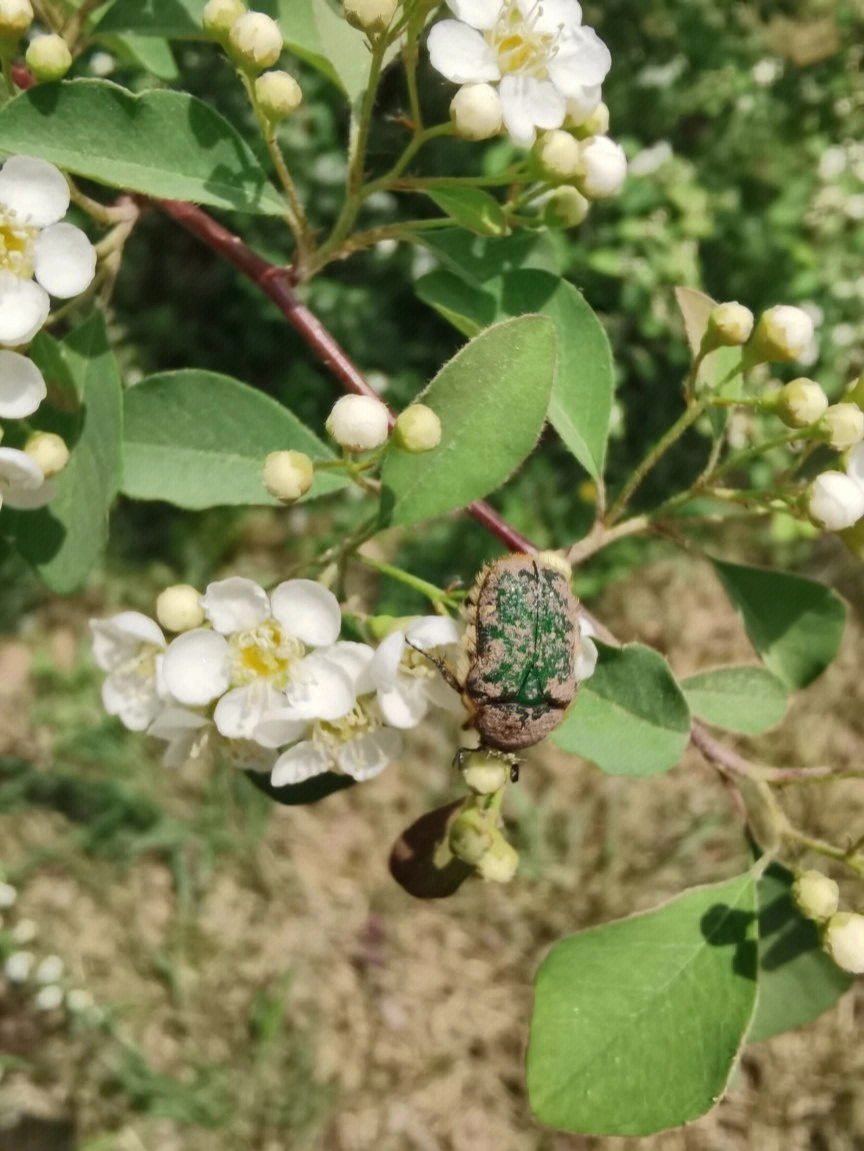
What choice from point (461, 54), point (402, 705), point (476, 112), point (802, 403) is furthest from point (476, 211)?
point (402, 705)

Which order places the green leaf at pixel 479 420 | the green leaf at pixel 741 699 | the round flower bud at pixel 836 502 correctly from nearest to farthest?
the green leaf at pixel 479 420, the round flower bud at pixel 836 502, the green leaf at pixel 741 699

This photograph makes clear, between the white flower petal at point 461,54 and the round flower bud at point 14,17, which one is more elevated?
the white flower petal at point 461,54

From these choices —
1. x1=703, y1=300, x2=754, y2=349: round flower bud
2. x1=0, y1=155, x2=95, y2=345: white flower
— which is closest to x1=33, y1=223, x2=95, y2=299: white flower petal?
x1=0, y1=155, x2=95, y2=345: white flower

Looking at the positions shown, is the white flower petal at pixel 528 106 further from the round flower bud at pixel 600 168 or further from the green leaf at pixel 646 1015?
the green leaf at pixel 646 1015

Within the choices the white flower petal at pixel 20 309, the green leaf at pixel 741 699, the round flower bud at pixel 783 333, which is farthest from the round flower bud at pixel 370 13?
the green leaf at pixel 741 699

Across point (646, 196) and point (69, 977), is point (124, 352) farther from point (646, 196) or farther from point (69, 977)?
point (69, 977)

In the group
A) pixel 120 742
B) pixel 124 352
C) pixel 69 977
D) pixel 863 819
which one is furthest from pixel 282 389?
pixel 863 819
